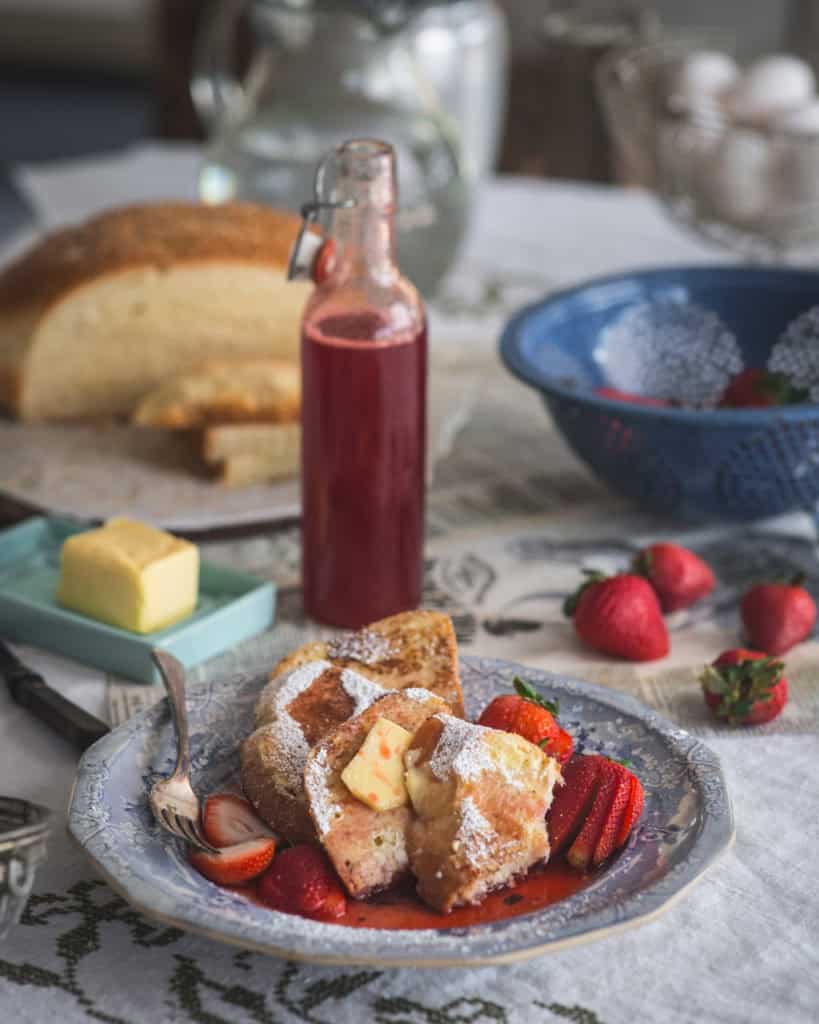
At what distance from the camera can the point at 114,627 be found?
4.20 ft

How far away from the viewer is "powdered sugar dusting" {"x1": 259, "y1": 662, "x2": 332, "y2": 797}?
982mm

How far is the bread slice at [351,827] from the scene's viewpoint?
0.91 m

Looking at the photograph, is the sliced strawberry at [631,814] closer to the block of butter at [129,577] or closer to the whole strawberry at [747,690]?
the whole strawberry at [747,690]

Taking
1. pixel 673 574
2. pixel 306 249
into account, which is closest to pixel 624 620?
pixel 673 574

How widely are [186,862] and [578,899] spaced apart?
254 mm

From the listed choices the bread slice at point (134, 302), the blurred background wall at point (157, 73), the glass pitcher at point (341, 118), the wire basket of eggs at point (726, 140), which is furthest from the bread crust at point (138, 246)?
the blurred background wall at point (157, 73)

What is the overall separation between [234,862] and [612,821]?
0.25 m

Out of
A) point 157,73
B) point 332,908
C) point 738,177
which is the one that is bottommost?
point 157,73

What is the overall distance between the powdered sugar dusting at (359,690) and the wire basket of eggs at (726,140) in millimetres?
1115

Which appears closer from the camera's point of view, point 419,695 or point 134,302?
point 419,695

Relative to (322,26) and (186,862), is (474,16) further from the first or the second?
(186,862)

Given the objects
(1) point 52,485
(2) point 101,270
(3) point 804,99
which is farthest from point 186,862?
(3) point 804,99

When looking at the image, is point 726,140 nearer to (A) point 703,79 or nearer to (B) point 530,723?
(A) point 703,79

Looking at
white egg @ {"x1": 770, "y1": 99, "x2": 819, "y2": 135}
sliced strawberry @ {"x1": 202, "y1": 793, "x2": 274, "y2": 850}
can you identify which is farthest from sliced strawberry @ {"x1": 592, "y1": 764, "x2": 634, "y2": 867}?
white egg @ {"x1": 770, "y1": 99, "x2": 819, "y2": 135}
